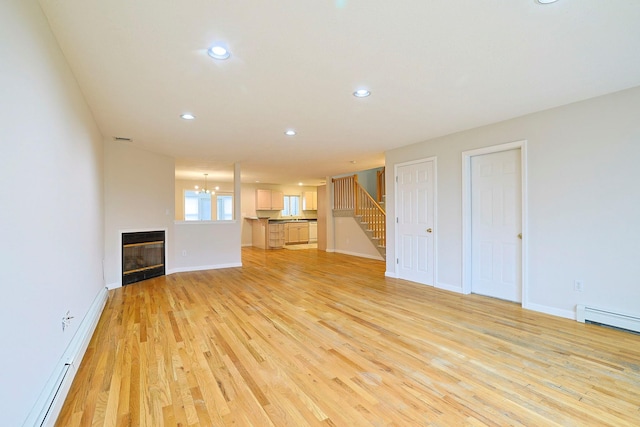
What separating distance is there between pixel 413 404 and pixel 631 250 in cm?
283

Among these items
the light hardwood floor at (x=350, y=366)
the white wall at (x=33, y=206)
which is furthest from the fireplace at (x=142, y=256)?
the white wall at (x=33, y=206)

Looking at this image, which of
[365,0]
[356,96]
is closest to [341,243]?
[356,96]

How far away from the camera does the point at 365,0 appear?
164cm

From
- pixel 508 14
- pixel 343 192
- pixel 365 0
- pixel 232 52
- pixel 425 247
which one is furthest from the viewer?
pixel 343 192

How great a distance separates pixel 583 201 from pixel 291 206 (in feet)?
32.1

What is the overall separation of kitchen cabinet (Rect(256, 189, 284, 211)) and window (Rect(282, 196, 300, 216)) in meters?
0.70

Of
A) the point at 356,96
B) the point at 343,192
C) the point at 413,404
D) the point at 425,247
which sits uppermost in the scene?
the point at 356,96

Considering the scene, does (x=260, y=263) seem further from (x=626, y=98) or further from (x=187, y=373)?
(x=626, y=98)

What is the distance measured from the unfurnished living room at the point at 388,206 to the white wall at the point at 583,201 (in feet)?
0.06

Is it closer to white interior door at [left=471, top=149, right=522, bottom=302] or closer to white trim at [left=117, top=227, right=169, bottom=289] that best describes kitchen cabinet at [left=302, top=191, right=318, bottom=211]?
white trim at [left=117, top=227, right=169, bottom=289]

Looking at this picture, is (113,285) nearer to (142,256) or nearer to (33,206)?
(142,256)

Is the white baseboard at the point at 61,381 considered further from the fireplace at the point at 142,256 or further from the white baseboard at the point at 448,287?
the white baseboard at the point at 448,287

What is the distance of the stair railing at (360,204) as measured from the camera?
25.0 feet

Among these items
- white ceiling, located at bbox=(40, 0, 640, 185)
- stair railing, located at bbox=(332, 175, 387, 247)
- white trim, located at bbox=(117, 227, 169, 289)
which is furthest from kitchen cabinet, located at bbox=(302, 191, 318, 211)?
white ceiling, located at bbox=(40, 0, 640, 185)
